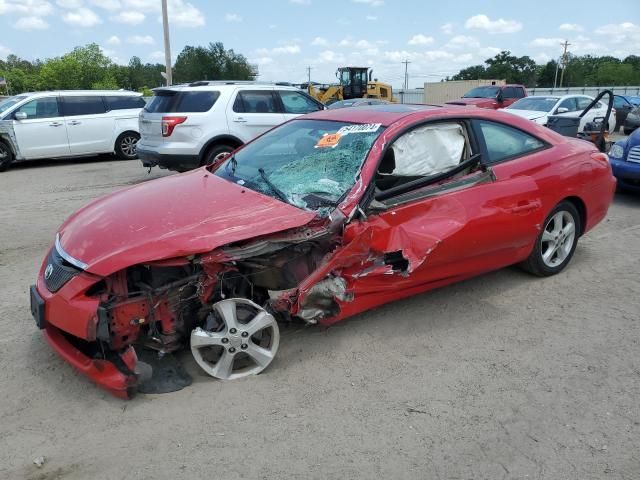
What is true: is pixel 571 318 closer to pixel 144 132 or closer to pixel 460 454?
pixel 460 454

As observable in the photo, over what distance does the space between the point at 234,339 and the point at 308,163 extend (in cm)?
144

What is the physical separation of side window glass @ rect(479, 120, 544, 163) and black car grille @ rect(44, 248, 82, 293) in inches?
121

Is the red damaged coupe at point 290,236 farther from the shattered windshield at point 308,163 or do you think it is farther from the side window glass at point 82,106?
Answer: the side window glass at point 82,106

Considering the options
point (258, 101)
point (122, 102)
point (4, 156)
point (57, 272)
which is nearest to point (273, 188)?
point (57, 272)

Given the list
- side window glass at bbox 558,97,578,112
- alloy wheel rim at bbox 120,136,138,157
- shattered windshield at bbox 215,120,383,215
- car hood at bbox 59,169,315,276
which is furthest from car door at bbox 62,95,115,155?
side window glass at bbox 558,97,578,112

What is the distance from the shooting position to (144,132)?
359 inches

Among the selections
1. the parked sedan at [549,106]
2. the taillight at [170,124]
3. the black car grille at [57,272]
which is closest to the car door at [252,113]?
the taillight at [170,124]

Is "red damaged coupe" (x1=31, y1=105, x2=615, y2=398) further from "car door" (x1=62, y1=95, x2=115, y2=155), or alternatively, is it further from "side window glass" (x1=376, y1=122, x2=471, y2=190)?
"car door" (x1=62, y1=95, x2=115, y2=155)

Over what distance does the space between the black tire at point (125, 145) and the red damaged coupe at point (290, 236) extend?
923cm

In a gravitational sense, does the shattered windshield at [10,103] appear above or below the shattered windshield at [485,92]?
below

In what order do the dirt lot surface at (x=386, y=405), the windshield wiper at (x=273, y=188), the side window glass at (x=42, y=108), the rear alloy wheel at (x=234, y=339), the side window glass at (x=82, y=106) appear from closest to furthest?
the dirt lot surface at (x=386, y=405) → the rear alloy wheel at (x=234, y=339) → the windshield wiper at (x=273, y=188) → the side window glass at (x=42, y=108) → the side window glass at (x=82, y=106)

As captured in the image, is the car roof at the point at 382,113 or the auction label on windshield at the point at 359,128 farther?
the car roof at the point at 382,113

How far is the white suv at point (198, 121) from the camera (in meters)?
8.62

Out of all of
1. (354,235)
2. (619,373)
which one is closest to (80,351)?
(354,235)
